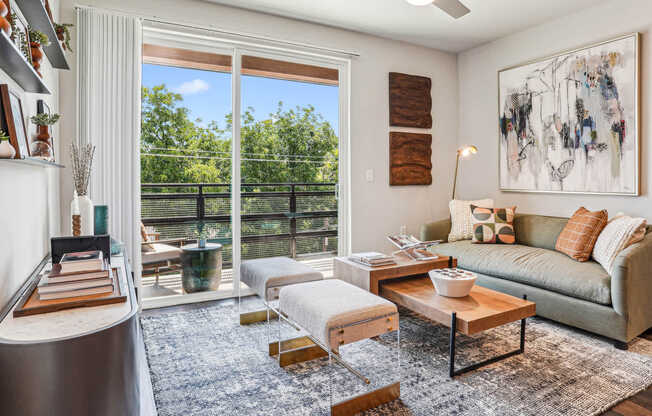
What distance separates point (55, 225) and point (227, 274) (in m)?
1.44

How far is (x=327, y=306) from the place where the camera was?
1905 mm

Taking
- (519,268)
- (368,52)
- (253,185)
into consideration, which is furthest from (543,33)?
(253,185)

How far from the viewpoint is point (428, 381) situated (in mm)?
2041

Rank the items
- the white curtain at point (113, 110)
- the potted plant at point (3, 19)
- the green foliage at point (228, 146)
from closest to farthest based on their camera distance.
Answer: the potted plant at point (3, 19) → the white curtain at point (113, 110) → the green foliage at point (228, 146)

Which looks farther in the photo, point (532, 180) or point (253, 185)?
point (532, 180)

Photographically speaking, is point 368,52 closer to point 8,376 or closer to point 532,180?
point 532,180

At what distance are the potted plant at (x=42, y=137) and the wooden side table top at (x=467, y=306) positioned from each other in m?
2.09

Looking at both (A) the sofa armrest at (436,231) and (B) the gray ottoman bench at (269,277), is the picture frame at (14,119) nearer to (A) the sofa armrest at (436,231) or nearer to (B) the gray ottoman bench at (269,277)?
(B) the gray ottoman bench at (269,277)

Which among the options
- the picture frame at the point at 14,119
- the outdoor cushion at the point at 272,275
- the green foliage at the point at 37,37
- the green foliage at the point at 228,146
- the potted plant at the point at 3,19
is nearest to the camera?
the potted plant at the point at 3,19

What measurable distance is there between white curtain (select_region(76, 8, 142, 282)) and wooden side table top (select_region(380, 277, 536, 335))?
212 cm

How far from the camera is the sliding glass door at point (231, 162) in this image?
3330 millimetres

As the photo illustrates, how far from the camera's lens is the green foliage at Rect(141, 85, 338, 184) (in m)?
3.30

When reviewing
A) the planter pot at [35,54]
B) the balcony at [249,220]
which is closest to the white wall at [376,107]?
the balcony at [249,220]

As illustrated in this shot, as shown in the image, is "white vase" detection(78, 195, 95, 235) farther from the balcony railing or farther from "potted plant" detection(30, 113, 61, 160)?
the balcony railing
